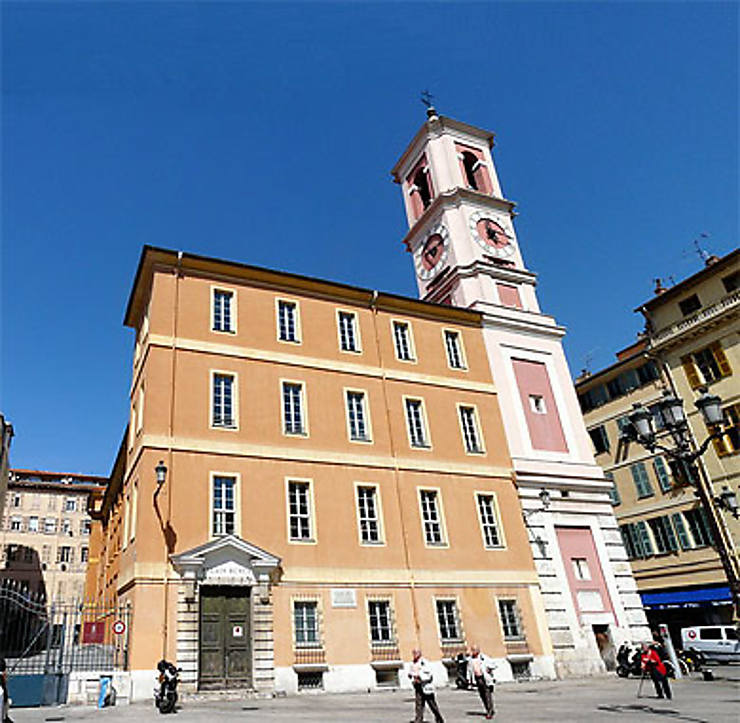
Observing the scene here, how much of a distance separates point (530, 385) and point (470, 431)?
4542mm

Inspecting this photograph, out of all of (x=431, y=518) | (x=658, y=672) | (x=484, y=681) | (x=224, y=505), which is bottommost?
(x=658, y=672)

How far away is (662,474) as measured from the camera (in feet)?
118

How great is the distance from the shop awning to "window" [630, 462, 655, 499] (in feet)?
17.8

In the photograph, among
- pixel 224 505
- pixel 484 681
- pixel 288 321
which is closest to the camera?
pixel 484 681

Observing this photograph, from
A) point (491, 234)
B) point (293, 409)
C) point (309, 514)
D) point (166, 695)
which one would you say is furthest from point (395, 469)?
point (491, 234)

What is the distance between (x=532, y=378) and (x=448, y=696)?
49.1 feet

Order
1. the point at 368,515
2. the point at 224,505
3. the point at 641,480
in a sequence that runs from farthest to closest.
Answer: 1. the point at 641,480
2. the point at 368,515
3. the point at 224,505

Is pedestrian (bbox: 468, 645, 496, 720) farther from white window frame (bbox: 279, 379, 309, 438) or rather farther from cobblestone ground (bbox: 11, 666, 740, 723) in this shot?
white window frame (bbox: 279, 379, 309, 438)

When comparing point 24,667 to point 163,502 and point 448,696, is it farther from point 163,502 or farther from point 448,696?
point 448,696

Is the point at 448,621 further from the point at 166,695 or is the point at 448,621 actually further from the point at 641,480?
the point at 641,480

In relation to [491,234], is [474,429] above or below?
below

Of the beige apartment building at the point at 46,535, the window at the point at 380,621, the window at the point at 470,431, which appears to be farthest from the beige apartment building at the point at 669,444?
the beige apartment building at the point at 46,535

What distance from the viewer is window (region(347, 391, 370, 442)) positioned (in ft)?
75.1

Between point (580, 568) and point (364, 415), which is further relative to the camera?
point (580, 568)
